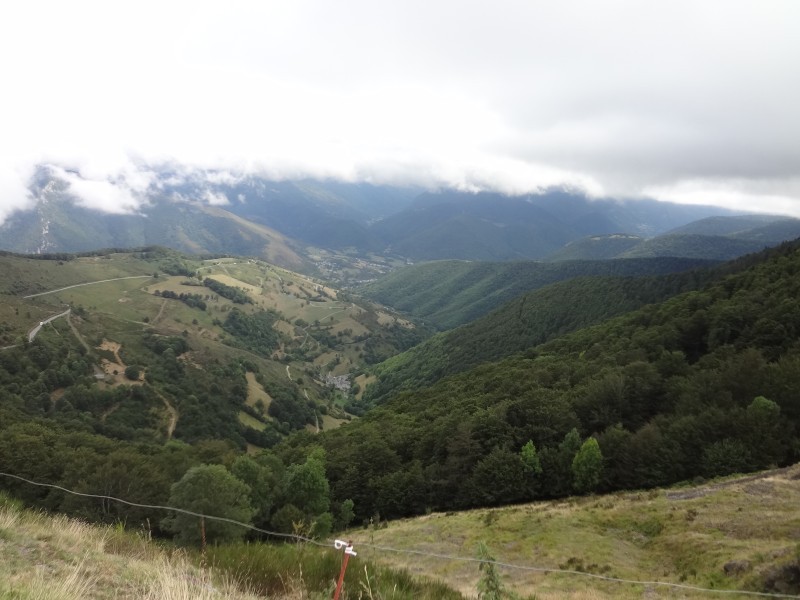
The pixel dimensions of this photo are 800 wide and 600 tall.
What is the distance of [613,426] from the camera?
170 ft

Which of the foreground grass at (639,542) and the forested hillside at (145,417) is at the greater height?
the foreground grass at (639,542)

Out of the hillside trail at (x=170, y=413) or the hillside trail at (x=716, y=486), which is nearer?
the hillside trail at (x=716, y=486)

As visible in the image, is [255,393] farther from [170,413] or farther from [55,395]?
[55,395]

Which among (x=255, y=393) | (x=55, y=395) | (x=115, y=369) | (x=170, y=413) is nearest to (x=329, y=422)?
(x=255, y=393)

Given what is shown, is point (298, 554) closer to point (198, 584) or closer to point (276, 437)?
point (198, 584)

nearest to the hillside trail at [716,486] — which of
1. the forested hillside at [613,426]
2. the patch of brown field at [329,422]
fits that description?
the forested hillside at [613,426]

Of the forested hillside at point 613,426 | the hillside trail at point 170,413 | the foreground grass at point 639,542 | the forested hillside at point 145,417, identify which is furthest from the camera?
the hillside trail at point 170,413

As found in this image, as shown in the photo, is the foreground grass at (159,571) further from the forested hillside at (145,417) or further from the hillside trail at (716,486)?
the hillside trail at (716,486)

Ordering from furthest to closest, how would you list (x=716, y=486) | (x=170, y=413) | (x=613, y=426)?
1. (x=170, y=413)
2. (x=613, y=426)
3. (x=716, y=486)

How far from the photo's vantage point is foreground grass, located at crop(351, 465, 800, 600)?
61.3 feet

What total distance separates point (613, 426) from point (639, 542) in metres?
26.5

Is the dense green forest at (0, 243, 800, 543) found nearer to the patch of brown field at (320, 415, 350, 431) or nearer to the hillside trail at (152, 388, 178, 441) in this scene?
the hillside trail at (152, 388, 178, 441)

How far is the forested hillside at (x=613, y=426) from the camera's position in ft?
137

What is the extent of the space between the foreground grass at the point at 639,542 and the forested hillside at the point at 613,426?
6.99 metres
